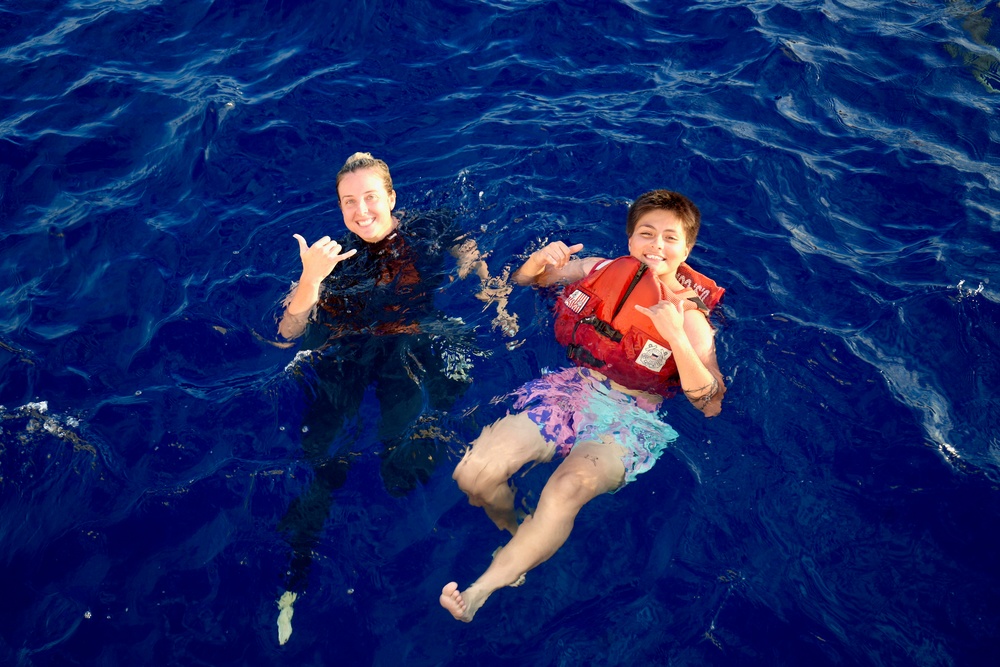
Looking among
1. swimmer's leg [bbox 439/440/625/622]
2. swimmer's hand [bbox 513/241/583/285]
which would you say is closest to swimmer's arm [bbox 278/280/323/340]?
swimmer's hand [bbox 513/241/583/285]

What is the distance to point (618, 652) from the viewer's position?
411 centimetres

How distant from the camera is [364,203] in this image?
17.5 feet

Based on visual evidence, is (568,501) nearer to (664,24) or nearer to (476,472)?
(476,472)

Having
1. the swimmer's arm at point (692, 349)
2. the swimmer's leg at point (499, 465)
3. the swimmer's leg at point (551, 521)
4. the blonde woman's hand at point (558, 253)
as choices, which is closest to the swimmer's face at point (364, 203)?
the blonde woman's hand at point (558, 253)

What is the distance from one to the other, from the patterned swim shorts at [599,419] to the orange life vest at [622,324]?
5.0 inches

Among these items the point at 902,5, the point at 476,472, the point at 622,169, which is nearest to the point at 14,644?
the point at 476,472

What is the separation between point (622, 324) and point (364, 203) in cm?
195

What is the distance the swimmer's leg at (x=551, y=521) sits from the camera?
412 cm

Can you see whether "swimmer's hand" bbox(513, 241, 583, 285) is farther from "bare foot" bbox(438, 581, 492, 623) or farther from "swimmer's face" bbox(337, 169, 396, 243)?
"bare foot" bbox(438, 581, 492, 623)

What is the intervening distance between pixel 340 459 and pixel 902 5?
7.64 meters

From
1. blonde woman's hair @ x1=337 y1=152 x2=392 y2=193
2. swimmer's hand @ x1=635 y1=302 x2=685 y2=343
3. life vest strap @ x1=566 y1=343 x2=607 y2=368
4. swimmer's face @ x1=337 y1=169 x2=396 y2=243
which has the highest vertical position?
blonde woman's hair @ x1=337 y1=152 x2=392 y2=193

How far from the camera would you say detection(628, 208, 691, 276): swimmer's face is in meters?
4.84

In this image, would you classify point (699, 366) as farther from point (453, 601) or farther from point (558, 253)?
point (453, 601)

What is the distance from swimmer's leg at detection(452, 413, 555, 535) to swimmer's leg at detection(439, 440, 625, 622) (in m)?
0.24
